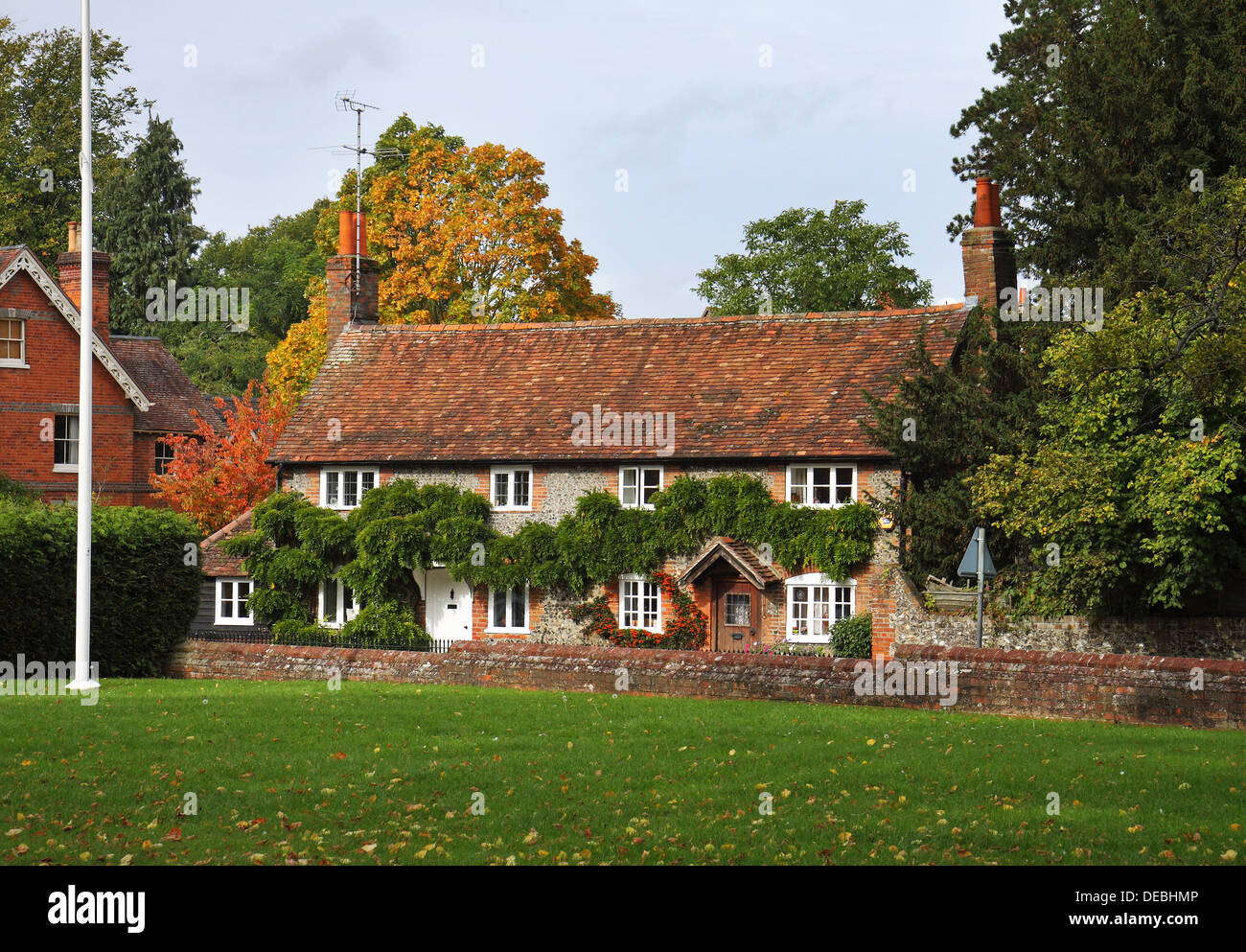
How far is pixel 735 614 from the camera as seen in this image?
33188mm

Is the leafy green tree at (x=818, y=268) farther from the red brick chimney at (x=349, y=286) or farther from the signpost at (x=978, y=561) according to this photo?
the signpost at (x=978, y=561)

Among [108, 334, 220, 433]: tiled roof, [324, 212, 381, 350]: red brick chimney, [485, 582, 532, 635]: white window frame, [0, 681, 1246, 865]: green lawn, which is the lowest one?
[0, 681, 1246, 865]: green lawn

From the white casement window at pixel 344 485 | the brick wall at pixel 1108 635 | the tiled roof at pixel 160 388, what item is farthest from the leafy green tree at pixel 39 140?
the brick wall at pixel 1108 635

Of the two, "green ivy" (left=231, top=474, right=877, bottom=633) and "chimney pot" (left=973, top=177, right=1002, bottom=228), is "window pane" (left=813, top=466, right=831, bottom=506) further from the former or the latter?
"chimney pot" (left=973, top=177, right=1002, bottom=228)

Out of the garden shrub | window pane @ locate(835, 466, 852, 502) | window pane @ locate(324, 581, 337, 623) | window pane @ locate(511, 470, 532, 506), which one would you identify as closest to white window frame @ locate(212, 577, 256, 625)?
window pane @ locate(324, 581, 337, 623)

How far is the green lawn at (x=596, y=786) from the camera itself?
35.1ft

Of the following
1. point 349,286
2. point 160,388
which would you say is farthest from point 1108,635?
point 160,388

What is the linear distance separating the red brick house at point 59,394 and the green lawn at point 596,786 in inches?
1031

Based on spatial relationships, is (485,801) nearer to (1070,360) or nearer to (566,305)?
(1070,360)

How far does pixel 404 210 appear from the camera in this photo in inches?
1988

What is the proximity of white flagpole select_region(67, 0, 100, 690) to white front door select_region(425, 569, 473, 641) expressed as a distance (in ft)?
54.9

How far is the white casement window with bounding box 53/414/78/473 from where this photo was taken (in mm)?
42688

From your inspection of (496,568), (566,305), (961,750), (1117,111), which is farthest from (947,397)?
(566,305)
